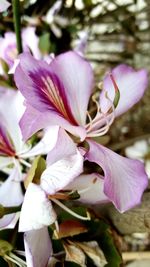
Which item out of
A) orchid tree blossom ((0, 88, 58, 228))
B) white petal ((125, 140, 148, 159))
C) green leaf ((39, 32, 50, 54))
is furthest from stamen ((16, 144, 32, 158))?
white petal ((125, 140, 148, 159))

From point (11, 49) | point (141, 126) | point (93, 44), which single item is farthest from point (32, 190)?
point (93, 44)

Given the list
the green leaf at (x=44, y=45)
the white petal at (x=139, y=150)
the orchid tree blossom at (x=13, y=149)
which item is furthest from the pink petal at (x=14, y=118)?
the white petal at (x=139, y=150)

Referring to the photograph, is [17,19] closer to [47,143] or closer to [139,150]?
[47,143]

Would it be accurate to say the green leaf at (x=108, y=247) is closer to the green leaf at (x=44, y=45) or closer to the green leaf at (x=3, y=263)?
the green leaf at (x=3, y=263)

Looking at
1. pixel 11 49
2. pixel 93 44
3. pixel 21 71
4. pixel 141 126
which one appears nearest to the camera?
pixel 21 71

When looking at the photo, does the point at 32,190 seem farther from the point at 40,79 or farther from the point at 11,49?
the point at 11,49

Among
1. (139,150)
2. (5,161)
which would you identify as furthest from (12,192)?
(139,150)
